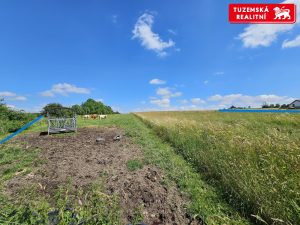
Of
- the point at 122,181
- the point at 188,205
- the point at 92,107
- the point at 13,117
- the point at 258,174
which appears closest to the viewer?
the point at 188,205

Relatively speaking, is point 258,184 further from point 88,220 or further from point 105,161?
point 105,161

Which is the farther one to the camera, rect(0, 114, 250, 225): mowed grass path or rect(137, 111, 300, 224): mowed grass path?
rect(137, 111, 300, 224): mowed grass path

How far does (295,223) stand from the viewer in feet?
8.07

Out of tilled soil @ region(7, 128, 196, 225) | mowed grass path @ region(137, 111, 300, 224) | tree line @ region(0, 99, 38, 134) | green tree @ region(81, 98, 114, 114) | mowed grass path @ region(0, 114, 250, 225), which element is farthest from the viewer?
green tree @ region(81, 98, 114, 114)

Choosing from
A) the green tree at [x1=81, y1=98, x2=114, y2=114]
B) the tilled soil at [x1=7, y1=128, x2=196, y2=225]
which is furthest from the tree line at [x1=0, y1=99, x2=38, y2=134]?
the green tree at [x1=81, y1=98, x2=114, y2=114]

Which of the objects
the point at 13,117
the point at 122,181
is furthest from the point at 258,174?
the point at 13,117

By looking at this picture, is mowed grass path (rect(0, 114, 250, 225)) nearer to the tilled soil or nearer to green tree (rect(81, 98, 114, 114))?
the tilled soil

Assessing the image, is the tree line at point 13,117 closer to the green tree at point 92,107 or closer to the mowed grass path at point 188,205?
the mowed grass path at point 188,205

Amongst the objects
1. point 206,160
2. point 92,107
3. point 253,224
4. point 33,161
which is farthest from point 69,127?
point 92,107

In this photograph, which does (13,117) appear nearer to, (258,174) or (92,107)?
(258,174)

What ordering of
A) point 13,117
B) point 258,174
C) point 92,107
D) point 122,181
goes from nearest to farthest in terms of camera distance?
point 258,174
point 122,181
point 13,117
point 92,107

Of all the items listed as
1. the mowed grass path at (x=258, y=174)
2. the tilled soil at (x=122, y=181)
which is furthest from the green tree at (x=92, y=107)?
the mowed grass path at (x=258, y=174)

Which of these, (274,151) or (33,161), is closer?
(274,151)

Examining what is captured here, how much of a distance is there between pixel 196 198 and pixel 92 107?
9796cm
